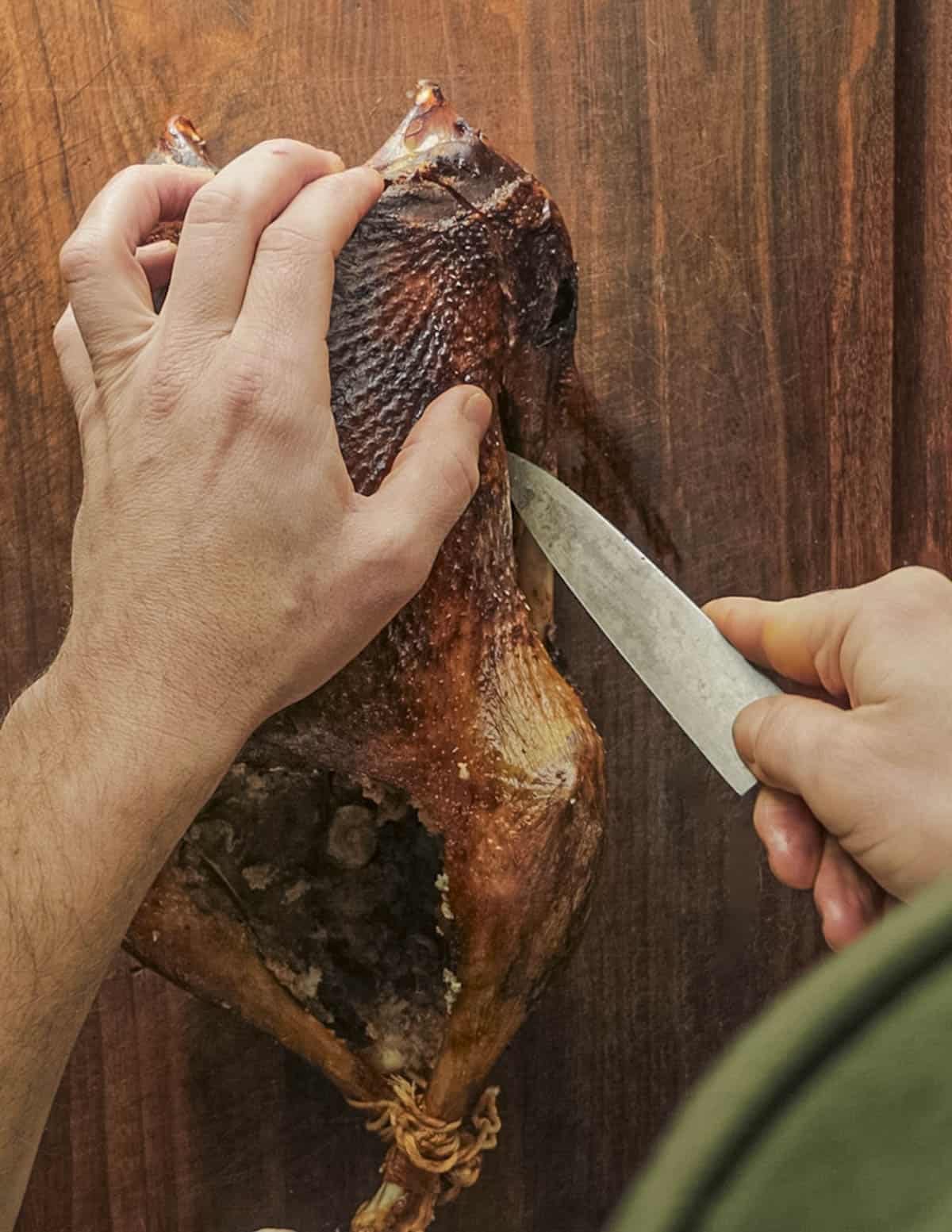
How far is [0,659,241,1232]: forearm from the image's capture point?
98cm

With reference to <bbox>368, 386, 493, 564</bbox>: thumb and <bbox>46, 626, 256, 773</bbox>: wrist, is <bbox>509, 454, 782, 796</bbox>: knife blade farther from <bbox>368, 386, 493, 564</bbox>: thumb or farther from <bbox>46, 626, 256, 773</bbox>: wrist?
<bbox>46, 626, 256, 773</bbox>: wrist

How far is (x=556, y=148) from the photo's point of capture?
1.48 m

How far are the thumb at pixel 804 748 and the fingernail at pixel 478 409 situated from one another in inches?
14.2

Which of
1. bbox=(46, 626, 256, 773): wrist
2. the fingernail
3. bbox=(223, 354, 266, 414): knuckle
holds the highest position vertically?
bbox=(223, 354, 266, 414): knuckle

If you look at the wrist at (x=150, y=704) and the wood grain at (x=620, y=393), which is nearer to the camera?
the wrist at (x=150, y=704)

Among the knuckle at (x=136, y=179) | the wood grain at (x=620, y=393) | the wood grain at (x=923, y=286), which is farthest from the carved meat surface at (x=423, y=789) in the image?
the wood grain at (x=923, y=286)

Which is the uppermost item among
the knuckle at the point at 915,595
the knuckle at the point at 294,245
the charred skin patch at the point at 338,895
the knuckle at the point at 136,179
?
the knuckle at the point at 136,179

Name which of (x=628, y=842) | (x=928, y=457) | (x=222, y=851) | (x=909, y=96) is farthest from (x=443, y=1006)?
(x=909, y=96)

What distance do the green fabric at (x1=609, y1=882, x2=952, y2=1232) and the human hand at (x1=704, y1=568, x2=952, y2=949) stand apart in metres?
0.62

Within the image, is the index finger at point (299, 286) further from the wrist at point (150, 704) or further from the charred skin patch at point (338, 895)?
the charred skin patch at point (338, 895)

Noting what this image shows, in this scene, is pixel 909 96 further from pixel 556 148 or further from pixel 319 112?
pixel 319 112

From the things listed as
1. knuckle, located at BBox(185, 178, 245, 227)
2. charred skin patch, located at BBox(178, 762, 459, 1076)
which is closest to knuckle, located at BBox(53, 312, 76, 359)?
knuckle, located at BBox(185, 178, 245, 227)

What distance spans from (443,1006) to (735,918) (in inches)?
18.9

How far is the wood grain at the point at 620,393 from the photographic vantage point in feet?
4.70
